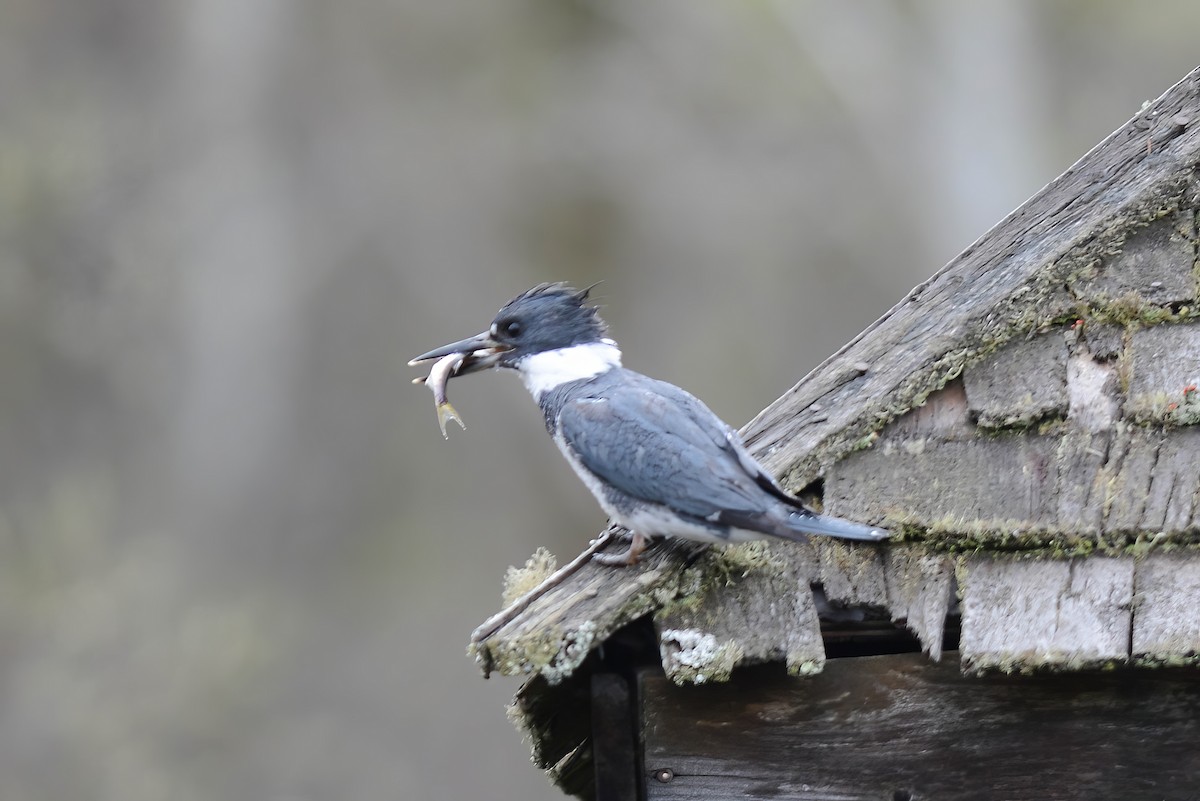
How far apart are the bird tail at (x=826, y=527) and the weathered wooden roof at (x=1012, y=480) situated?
0.42 ft

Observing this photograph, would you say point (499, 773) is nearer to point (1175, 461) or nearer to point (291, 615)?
point (291, 615)

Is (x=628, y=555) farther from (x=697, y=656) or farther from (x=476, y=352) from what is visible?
(x=476, y=352)

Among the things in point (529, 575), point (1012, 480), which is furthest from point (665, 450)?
point (1012, 480)

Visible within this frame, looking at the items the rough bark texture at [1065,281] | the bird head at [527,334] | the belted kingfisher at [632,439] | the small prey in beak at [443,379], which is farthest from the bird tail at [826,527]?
the bird head at [527,334]

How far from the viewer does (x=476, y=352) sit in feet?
12.3

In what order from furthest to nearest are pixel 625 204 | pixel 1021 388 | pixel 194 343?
1. pixel 625 204
2. pixel 194 343
3. pixel 1021 388

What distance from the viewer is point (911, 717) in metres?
2.82

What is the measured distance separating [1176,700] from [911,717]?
540mm

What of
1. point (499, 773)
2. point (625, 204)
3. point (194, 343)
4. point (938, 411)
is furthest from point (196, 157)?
point (938, 411)

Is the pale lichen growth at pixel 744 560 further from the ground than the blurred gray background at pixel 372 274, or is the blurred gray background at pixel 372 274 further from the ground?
the blurred gray background at pixel 372 274

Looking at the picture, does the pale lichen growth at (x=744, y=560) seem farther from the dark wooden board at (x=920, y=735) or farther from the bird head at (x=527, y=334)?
the bird head at (x=527, y=334)

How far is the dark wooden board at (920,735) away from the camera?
275cm

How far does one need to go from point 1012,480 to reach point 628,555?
0.84 metres

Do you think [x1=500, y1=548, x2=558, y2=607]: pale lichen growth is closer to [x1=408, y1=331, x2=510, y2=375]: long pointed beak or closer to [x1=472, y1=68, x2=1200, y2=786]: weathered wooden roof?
[x1=472, y1=68, x2=1200, y2=786]: weathered wooden roof
